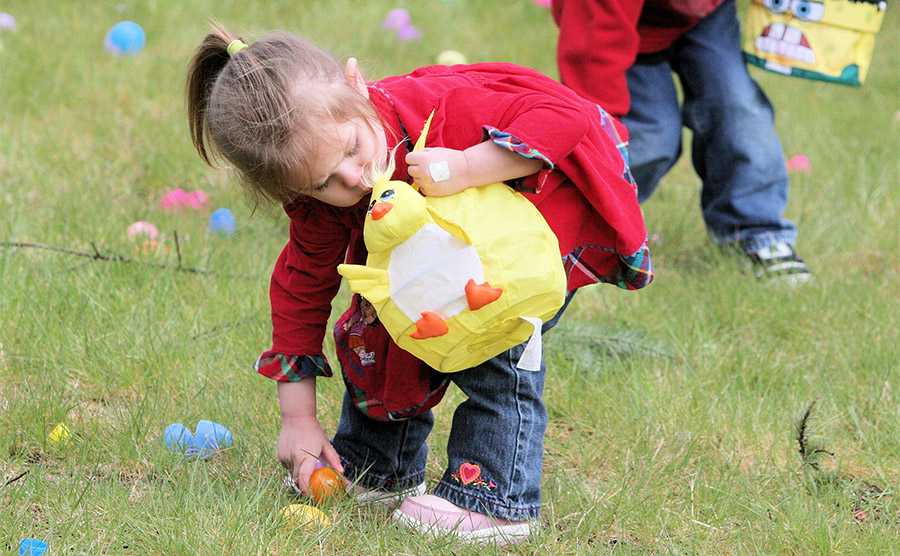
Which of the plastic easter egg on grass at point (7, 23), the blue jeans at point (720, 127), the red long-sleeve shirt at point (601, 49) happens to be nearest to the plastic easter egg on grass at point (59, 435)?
the red long-sleeve shirt at point (601, 49)

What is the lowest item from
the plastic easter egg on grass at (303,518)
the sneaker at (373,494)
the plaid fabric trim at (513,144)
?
the sneaker at (373,494)

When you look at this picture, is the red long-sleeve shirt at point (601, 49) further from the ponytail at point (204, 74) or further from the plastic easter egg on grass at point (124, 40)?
the plastic easter egg on grass at point (124, 40)

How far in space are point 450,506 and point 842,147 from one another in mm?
2976

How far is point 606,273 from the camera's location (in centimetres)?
226

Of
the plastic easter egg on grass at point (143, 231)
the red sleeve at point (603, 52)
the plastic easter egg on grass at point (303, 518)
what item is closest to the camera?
the plastic easter egg on grass at point (303, 518)

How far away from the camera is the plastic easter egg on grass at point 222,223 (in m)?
3.54

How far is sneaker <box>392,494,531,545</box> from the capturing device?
7.02 feet

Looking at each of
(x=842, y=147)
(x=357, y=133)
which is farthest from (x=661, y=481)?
(x=842, y=147)

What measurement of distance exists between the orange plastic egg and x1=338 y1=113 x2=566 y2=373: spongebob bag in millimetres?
393

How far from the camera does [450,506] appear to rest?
2.17m

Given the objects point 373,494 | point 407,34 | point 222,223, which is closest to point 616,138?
point 373,494

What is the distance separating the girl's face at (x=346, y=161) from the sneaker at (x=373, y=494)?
0.59 m

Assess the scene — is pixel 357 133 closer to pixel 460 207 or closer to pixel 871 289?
pixel 460 207

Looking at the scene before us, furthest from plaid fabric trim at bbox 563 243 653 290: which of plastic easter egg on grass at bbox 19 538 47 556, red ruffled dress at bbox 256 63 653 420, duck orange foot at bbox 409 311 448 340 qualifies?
plastic easter egg on grass at bbox 19 538 47 556
